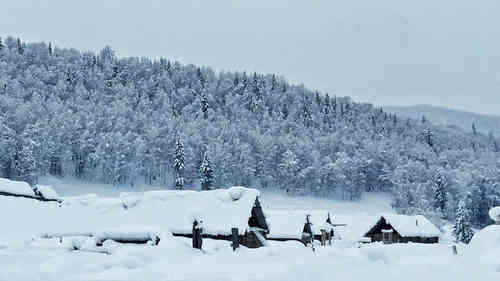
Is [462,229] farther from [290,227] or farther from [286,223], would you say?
[290,227]

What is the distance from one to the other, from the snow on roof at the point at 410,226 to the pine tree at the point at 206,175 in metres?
61.7

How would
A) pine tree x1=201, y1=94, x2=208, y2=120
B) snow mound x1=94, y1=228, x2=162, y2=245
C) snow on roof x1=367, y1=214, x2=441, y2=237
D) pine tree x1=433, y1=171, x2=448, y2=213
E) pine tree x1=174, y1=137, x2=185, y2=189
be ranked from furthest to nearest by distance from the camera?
pine tree x1=201, y1=94, x2=208, y2=120
pine tree x1=433, y1=171, x2=448, y2=213
pine tree x1=174, y1=137, x2=185, y2=189
snow on roof x1=367, y1=214, x2=441, y2=237
snow mound x1=94, y1=228, x2=162, y2=245

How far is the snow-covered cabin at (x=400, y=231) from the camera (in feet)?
193

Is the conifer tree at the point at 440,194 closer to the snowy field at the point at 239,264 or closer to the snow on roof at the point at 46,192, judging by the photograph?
the snow on roof at the point at 46,192

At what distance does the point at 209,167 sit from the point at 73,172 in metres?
28.4

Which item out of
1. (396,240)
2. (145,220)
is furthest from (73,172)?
(145,220)

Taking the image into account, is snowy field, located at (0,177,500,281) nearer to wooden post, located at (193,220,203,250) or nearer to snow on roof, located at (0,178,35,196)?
wooden post, located at (193,220,203,250)

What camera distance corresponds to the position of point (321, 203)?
4872 inches

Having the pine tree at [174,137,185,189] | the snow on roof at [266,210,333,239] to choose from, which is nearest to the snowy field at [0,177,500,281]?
the snow on roof at [266,210,333,239]

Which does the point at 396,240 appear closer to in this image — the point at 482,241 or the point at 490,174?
the point at 482,241

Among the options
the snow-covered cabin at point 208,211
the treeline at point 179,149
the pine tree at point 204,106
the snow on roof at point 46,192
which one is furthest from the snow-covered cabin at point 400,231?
the pine tree at point 204,106

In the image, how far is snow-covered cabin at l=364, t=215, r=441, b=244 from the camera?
58781 millimetres

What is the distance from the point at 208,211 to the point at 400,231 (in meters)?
31.1

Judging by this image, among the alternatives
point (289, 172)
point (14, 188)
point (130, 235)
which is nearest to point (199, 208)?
point (130, 235)
